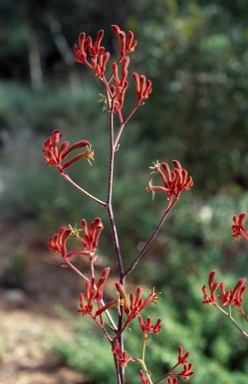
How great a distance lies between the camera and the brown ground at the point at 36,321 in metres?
3.57

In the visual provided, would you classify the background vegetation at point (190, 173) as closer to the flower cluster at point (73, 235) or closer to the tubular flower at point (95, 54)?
the flower cluster at point (73, 235)

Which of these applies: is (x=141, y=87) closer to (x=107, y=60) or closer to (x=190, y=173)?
(x=107, y=60)

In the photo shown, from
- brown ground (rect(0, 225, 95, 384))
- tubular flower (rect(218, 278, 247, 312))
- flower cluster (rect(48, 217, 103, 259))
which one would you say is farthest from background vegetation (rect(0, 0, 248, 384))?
flower cluster (rect(48, 217, 103, 259))

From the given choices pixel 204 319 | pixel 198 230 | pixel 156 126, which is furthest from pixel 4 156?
pixel 204 319

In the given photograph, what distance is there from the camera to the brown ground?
3568 mm

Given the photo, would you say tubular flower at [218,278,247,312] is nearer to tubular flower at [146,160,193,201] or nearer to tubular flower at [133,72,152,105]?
tubular flower at [146,160,193,201]

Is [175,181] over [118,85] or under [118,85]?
under

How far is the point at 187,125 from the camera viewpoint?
579 cm

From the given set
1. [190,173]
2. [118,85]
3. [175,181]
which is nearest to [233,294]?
[175,181]

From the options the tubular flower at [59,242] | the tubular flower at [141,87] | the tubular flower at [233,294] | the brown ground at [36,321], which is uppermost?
the brown ground at [36,321]

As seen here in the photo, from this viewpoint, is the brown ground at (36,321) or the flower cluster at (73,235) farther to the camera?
the brown ground at (36,321)

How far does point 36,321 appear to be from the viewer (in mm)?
4465

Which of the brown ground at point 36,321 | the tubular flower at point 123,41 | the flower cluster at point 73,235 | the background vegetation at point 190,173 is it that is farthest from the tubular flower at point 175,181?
the brown ground at point 36,321

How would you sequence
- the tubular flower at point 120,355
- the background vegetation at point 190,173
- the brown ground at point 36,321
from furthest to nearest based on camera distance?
the brown ground at point 36,321 → the background vegetation at point 190,173 → the tubular flower at point 120,355
